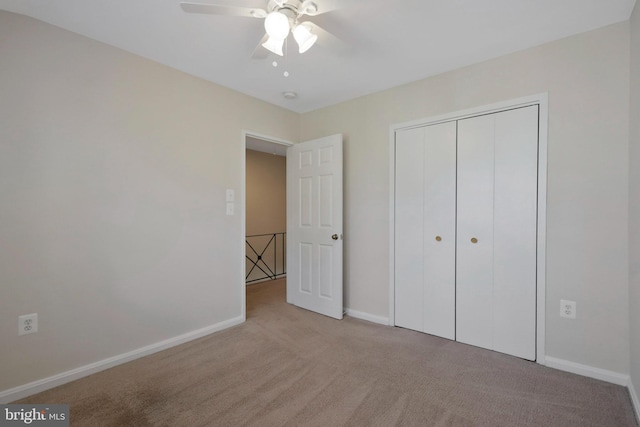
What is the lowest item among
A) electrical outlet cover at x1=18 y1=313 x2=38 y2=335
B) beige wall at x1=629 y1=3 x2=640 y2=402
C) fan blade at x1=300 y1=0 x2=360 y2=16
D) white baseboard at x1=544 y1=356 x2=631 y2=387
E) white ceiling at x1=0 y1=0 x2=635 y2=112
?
white baseboard at x1=544 y1=356 x2=631 y2=387

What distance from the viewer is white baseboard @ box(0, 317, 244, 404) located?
1819mm

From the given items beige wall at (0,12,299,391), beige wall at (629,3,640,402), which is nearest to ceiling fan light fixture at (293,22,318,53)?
beige wall at (0,12,299,391)

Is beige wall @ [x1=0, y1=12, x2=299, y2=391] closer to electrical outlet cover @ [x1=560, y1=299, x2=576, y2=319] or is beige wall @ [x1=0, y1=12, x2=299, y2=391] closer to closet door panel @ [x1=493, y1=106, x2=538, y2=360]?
closet door panel @ [x1=493, y1=106, x2=538, y2=360]

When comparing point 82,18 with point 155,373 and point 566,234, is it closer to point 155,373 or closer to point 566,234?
point 155,373

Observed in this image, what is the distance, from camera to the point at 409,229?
283 cm

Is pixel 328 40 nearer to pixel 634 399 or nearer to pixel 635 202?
pixel 635 202

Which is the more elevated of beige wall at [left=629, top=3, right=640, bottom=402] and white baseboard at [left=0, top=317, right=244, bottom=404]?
beige wall at [left=629, top=3, right=640, bottom=402]

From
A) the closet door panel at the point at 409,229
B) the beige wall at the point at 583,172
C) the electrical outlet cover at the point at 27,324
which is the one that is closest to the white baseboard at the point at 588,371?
the beige wall at the point at 583,172

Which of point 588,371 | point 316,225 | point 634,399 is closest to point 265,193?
point 316,225

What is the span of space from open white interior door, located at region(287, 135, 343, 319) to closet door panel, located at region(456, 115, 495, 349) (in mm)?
1171

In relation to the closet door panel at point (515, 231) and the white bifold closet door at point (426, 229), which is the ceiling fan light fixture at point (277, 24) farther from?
the closet door panel at point (515, 231)

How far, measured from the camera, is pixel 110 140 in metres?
2.20

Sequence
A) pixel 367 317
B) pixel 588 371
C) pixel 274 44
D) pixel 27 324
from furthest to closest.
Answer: pixel 367 317
pixel 588 371
pixel 27 324
pixel 274 44

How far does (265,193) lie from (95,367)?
3.98 m
